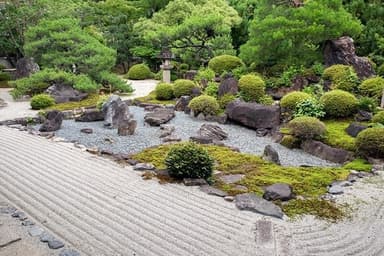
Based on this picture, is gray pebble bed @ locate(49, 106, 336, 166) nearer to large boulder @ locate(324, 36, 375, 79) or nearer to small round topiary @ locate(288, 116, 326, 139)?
small round topiary @ locate(288, 116, 326, 139)

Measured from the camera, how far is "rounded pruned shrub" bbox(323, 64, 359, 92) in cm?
1287

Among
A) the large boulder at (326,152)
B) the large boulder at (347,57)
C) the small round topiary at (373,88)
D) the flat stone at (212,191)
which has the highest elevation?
the large boulder at (347,57)

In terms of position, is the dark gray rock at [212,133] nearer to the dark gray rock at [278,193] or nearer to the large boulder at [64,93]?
the dark gray rock at [278,193]

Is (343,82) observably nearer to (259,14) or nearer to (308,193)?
(259,14)

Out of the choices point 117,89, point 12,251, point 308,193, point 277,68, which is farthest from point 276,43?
point 12,251

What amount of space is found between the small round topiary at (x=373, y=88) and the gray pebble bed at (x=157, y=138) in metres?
4.14

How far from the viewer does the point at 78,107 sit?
14.3m

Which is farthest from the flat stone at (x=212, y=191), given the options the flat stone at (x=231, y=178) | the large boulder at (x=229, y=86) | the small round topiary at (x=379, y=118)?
the large boulder at (x=229, y=86)

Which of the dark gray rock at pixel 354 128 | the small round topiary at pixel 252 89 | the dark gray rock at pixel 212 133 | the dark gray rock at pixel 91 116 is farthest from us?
the small round topiary at pixel 252 89

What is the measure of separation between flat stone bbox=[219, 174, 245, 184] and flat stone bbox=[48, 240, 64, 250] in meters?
3.41

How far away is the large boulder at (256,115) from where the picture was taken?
1148cm

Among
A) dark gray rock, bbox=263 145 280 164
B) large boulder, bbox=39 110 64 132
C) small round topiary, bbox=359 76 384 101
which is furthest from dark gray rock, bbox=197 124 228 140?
small round topiary, bbox=359 76 384 101

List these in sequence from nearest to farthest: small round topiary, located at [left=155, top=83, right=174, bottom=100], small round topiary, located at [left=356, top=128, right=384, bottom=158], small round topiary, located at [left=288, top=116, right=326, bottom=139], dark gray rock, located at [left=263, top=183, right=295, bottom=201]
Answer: dark gray rock, located at [left=263, top=183, right=295, bottom=201], small round topiary, located at [left=356, top=128, right=384, bottom=158], small round topiary, located at [left=288, top=116, right=326, bottom=139], small round topiary, located at [left=155, top=83, right=174, bottom=100]

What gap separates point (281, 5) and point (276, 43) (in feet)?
7.65
